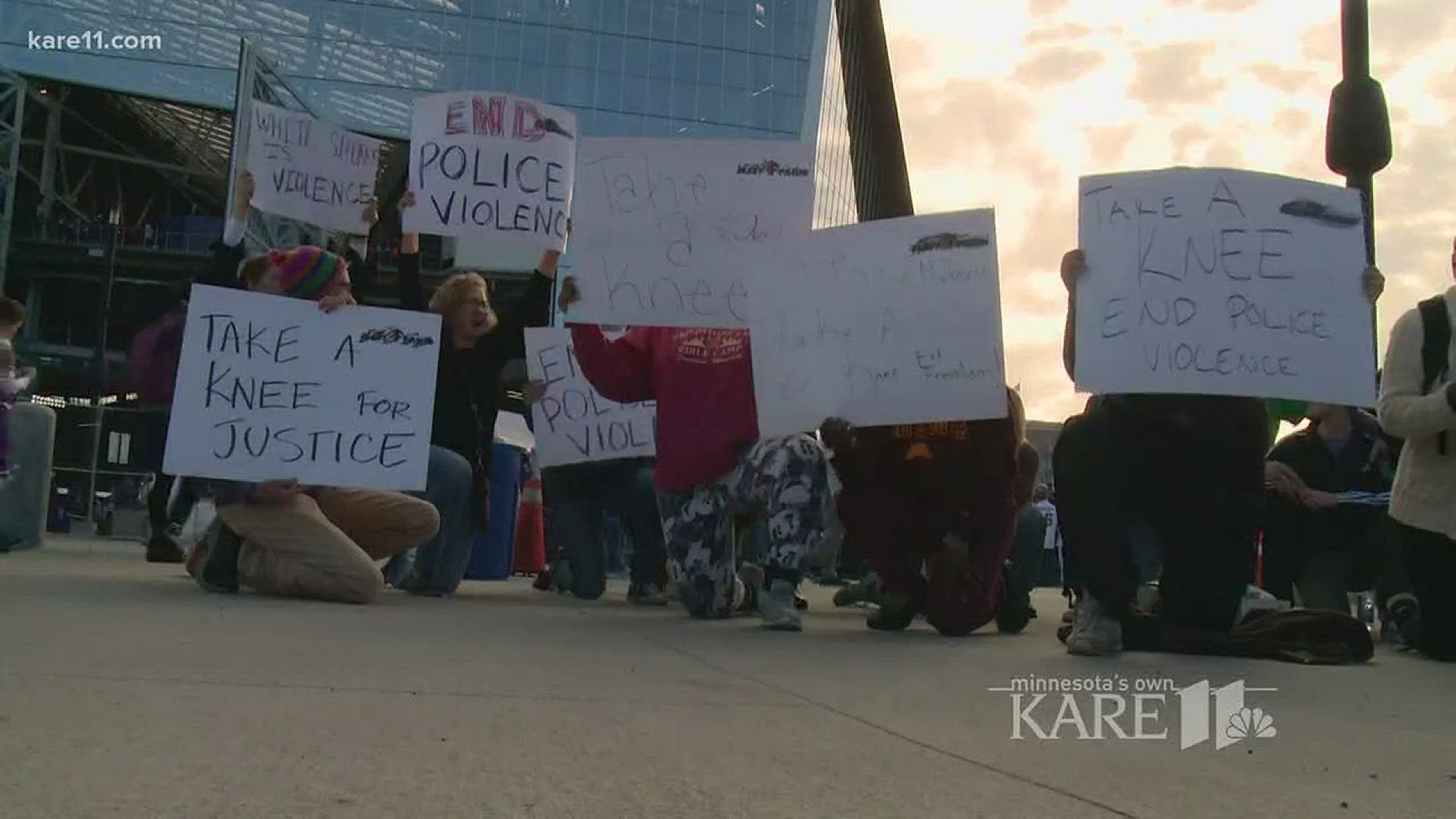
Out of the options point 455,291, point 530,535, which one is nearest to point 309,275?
point 455,291

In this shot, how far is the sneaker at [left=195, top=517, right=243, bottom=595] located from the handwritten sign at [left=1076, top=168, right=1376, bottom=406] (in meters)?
3.81

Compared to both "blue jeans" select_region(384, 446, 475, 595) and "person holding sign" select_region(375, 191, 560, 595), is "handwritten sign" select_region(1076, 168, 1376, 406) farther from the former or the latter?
"blue jeans" select_region(384, 446, 475, 595)

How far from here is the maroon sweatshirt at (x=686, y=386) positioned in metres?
6.33

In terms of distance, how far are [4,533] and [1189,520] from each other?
8.74m

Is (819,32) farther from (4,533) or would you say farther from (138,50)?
(4,533)

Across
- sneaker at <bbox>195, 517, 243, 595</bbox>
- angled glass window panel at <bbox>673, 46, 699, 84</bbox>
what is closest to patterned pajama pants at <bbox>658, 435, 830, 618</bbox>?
sneaker at <bbox>195, 517, 243, 595</bbox>

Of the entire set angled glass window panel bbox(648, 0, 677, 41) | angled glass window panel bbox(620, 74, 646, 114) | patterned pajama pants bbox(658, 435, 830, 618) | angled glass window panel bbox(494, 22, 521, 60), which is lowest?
patterned pajama pants bbox(658, 435, 830, 618)

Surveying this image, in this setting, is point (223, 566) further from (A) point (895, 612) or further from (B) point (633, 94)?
(B) point (633, 94)

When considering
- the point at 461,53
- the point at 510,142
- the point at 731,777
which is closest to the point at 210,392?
the point at 510,142

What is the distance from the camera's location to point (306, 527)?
6.41m

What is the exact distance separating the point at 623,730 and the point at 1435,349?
3.77 metres

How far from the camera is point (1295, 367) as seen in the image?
16.9ft

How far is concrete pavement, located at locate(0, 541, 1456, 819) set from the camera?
2.41 m
